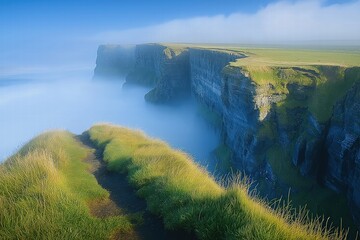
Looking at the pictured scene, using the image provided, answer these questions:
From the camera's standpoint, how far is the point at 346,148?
1266 inches

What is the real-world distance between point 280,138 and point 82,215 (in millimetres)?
36977

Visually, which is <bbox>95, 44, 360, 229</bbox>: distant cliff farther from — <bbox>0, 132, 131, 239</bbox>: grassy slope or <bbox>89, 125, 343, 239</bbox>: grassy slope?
Answer: <bbox>0, 132, 131, 239</bbox>: grassy slope

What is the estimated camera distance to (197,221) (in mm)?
9383

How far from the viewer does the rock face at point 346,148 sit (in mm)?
30328

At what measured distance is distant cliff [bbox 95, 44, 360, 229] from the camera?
33.1 m

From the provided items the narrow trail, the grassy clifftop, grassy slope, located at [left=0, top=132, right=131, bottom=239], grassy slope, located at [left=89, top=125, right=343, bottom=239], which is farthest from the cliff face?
grassy slope, located at [left=0, top=132, right=131, bottom=239]

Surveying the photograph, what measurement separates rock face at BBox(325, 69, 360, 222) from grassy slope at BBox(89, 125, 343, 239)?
69.3ft

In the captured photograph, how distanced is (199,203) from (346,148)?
88.3 feet

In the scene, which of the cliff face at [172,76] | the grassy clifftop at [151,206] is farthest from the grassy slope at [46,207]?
the cliff face at [172,76]

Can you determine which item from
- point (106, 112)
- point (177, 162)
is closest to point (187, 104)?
point (106, 112)

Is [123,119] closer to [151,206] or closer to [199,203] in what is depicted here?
[151,206]

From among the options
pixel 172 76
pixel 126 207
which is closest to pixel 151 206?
pixel 126 207

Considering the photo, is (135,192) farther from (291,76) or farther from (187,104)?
(187,104)

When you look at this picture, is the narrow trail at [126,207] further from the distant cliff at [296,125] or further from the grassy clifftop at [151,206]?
the distant cliff at [296,125]
